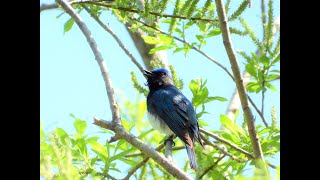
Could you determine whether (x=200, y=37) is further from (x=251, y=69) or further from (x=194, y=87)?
(x=251, y=69)

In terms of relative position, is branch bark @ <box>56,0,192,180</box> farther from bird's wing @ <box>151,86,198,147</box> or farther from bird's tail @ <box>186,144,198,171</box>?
bird's wing @ <box>151,86,198,147</box>

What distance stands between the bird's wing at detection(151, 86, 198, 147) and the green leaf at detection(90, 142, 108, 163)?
39.3 inches

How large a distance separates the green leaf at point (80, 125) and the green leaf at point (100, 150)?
0.53ft

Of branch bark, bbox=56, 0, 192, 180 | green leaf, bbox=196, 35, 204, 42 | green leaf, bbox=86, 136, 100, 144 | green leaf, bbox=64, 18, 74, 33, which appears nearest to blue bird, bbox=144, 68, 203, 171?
green leaf, bbox=196, 35, 204, 42

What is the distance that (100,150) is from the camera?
12.1ft

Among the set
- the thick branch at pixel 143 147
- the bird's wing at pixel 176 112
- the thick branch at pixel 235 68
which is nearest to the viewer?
the thick branch at pixel 143 147

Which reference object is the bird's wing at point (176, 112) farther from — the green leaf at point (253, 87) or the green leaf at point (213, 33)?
the green leaf at point (213, 33)

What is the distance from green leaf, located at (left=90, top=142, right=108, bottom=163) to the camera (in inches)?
144

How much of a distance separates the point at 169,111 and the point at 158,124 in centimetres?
42

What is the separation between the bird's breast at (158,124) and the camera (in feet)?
16.0

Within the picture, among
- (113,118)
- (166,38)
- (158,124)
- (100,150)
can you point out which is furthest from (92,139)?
(158,124)

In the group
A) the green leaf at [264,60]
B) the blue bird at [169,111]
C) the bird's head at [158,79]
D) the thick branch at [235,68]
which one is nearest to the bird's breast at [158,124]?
the blue bird at [169,111]
